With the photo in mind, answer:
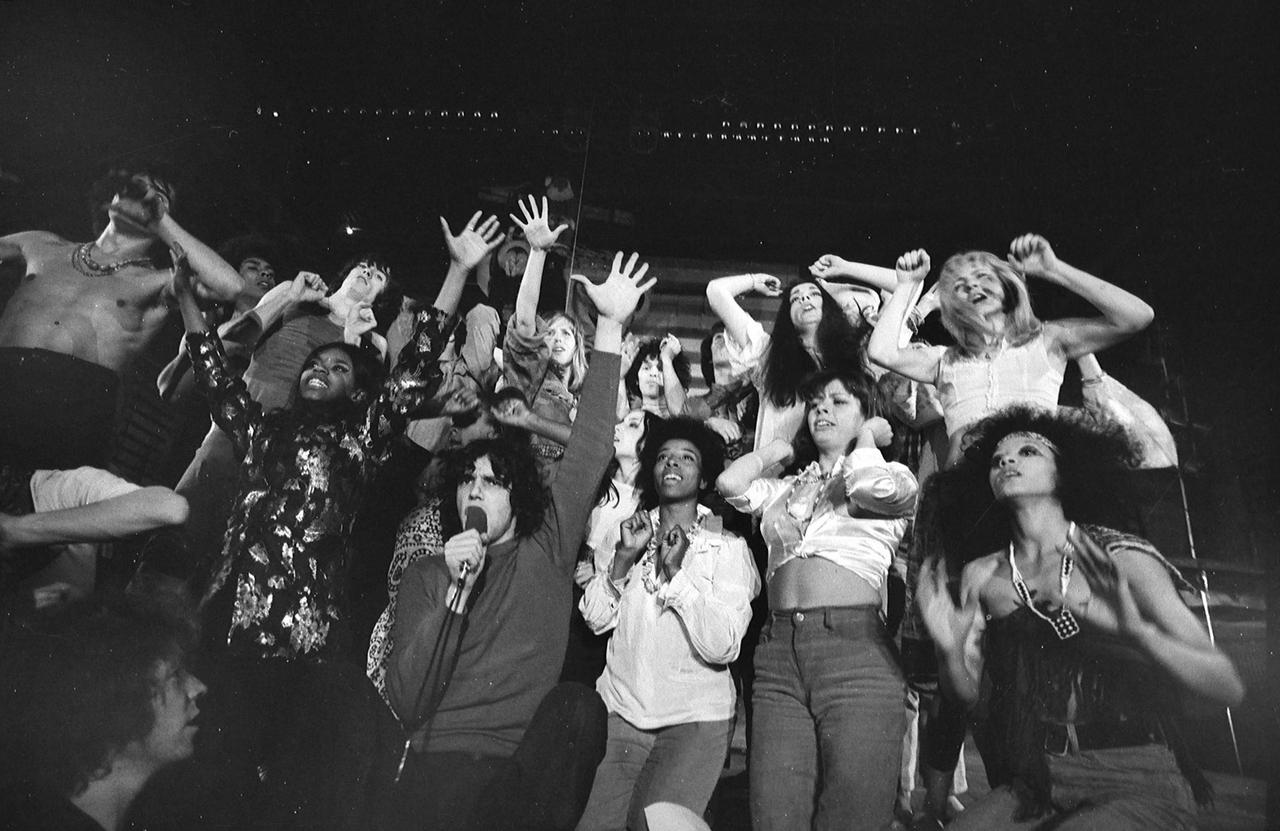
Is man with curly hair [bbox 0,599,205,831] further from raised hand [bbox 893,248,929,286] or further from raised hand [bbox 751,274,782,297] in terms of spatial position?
raised hand [bbox 893,248,929,286]

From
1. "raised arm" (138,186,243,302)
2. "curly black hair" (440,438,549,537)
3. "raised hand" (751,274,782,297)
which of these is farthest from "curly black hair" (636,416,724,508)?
"raised arm" (138,186,243,302)

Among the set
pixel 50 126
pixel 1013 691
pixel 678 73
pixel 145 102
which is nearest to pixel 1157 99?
pixel 678 73

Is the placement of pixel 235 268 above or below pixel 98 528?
above

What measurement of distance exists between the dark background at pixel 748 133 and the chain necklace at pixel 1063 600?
21.0 inches

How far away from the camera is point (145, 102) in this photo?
4.40 metres

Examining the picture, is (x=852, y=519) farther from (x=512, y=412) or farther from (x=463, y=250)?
(x=463, y=250)

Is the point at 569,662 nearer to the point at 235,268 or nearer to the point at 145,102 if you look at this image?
the point at 235,268

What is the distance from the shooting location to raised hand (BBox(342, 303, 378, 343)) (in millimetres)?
3980

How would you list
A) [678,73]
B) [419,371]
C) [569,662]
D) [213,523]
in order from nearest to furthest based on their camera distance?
[569,662] < [213,523] < [419,371] < [678,73]

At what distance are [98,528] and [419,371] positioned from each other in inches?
51.7

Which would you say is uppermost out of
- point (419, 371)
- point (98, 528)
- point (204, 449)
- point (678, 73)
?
point (678, 73)

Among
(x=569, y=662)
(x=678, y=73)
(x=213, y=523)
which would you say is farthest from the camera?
(x=678, y=73)

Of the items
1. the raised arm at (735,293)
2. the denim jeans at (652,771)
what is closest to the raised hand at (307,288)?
the raised arm at (735,293)

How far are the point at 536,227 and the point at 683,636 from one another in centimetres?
185
